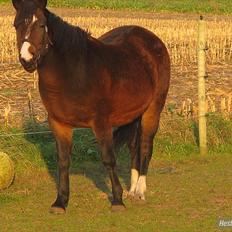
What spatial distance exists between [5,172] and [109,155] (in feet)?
5.23

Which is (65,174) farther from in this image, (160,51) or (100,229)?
(160,51)

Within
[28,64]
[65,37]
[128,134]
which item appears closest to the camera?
[28,64]

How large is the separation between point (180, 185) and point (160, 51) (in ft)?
5.36

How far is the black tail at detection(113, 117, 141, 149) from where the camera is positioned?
8750mm

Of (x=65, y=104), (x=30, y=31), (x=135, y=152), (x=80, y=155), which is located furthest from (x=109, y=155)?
(x=80, y=155)

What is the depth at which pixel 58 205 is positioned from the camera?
7.77m

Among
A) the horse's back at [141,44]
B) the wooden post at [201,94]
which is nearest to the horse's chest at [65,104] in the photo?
the horse's back at [141,44]

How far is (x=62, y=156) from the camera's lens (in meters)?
7.88

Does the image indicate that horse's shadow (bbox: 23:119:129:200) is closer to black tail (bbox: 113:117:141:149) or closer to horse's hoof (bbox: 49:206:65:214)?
black tail (bbox: 113:117:141:149)

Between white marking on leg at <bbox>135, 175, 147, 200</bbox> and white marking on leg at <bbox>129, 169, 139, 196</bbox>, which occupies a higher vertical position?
white marking on leg at <bbox>135, 175, 147, 200</bbox>

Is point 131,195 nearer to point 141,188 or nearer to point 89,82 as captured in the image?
point 141,188

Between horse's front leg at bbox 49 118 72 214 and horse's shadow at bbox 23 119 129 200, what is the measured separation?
4.56 feet

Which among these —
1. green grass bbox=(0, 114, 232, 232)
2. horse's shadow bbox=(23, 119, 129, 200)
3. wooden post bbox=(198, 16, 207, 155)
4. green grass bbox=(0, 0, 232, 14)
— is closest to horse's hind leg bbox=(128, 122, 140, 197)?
green grass bbox=(0, 114, 232, 232)

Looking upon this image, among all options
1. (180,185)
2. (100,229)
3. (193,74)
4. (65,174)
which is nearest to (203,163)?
(180,185)
